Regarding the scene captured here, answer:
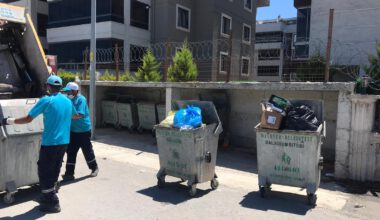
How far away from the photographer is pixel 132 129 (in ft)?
38.3

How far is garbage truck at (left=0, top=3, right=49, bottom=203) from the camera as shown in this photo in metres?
4.77

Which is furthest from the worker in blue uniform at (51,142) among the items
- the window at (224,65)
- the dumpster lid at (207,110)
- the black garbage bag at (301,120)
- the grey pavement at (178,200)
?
the window at (224,65)

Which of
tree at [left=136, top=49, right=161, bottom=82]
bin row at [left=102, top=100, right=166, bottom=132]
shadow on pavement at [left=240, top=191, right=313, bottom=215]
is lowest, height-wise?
shadow on pavement at [left=240, top=191, right=313, bottom=215]

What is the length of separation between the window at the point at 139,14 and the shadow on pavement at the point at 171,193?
57.7ft

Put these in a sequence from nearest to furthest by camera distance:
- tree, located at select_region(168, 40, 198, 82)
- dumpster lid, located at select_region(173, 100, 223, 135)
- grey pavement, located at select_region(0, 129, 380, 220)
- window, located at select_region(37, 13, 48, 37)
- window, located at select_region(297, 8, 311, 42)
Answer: grey pavement, located at select_region(0, 129, 380, 220) → dumpster lid, located at select_region(173, 100, 223, 135) → tree, located at select_region(168, 40, 198, 82) → window, located at select_region(297, 8, 311, 42) → window, located at select_region(37, 13, 48, 37)

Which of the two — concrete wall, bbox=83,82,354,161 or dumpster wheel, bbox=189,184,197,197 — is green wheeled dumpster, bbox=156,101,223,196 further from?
concrete wall, bbox=83,82,354,161

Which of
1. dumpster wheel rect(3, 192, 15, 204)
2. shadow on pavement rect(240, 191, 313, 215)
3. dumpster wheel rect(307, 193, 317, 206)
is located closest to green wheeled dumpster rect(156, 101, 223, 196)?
shadow on pavement rect(240, 191, 313, 215)

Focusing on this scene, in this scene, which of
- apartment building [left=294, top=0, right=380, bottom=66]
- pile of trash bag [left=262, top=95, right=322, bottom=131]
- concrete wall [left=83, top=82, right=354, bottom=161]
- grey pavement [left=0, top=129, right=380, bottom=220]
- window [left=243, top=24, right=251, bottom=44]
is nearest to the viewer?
grey pavement [left=0, top=129, right=380, bottom=220]

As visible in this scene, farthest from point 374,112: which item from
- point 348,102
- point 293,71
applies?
point 293,71

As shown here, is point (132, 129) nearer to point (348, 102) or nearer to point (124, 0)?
point (348, 102)

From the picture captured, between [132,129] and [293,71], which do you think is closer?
[293,71]

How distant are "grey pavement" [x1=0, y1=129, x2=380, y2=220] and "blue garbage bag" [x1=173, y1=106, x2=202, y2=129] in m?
1.04

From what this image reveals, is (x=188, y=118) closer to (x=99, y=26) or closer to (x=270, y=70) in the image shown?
(x=270, y=70)

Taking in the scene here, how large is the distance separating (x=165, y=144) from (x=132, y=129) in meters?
6.07
